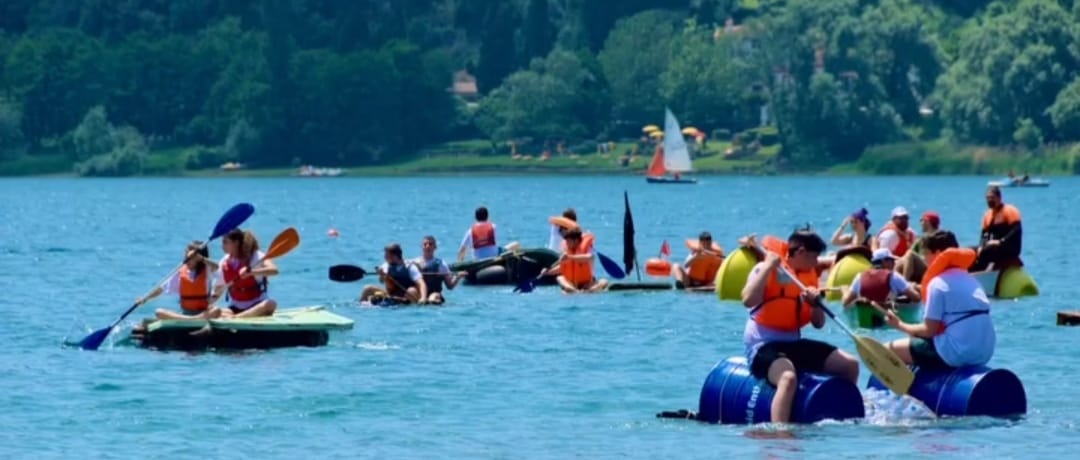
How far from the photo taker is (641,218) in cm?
9306

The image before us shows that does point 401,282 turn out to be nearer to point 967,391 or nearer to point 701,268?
point 701,268

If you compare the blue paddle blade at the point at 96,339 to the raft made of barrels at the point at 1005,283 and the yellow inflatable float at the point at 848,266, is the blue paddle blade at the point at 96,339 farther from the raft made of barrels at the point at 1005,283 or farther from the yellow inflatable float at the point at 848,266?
the raft made of barrels at the point at 1005,283

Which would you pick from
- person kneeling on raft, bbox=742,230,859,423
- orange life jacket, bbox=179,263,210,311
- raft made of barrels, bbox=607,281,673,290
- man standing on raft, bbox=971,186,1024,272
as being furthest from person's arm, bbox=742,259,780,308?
→ raft made of barrels, bbox=607,281,673,290

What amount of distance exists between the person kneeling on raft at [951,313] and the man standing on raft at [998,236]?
13.1m

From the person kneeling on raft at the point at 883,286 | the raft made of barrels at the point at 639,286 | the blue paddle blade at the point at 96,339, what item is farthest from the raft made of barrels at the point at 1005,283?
the blue paddle blade at the point at 96,339

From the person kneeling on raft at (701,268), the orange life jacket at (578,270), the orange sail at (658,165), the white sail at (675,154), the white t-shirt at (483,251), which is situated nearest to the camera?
the person kneeling on raft at (701,268)

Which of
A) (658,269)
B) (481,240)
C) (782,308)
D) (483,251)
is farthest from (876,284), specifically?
(483,251)

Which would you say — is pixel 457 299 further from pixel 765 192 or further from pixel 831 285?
pixel 765 192

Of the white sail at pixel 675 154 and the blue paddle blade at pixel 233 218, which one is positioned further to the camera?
the white sail at pixel 675 154

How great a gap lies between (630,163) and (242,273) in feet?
453

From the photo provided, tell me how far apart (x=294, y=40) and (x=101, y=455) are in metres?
164

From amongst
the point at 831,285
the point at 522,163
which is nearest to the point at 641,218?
the point at 831,285

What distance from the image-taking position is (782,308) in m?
21.9

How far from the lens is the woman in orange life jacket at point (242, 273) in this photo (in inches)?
1187
